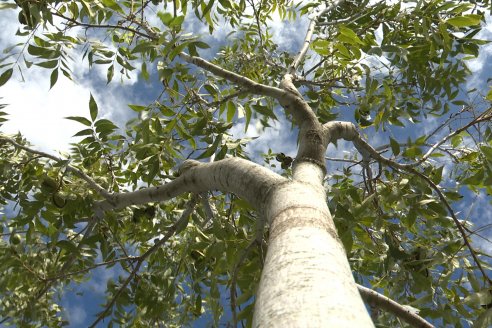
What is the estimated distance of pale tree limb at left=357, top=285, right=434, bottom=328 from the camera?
1.94 meters

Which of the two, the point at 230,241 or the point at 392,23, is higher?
the point at 392,23

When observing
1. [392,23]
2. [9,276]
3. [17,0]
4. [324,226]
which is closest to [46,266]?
[9,276]

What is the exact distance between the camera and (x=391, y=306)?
1970mm

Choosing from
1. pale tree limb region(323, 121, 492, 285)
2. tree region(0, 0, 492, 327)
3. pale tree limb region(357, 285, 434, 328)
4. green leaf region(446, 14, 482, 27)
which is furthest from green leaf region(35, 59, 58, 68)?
green leaf region(446, 14, 482, 27)

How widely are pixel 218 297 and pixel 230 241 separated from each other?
1.28ft

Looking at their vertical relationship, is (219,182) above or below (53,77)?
below

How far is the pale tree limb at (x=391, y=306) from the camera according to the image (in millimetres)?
A: 1942

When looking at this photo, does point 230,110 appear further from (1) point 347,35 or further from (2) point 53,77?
(2) point 53,77

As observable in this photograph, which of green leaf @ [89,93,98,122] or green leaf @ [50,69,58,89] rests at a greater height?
green leaf @ [50,69,58,89]

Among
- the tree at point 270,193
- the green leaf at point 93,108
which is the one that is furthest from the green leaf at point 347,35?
the green leaf at point 93,108

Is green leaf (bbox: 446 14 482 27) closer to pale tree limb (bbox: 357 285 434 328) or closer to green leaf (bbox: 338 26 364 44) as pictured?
green leaf (bbox: 338 26 364 44)

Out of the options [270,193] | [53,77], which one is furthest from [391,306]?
[53,77]

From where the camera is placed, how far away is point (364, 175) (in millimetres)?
2834

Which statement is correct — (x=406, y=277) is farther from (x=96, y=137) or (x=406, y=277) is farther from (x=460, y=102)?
(x=96, y=137)
